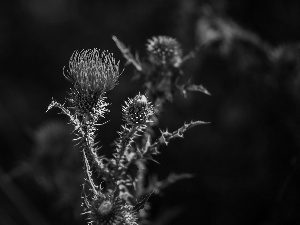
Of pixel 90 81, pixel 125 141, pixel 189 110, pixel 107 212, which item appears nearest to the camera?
pixel 107 212

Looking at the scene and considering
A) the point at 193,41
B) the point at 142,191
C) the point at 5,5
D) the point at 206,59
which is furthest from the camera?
the point at 5,5

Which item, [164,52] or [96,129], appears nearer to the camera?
[96,129]

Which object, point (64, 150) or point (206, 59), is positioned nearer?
point (64, 150)

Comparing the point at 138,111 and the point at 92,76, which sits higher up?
the point at 92,76

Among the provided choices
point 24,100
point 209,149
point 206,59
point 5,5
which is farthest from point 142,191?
point 5,5

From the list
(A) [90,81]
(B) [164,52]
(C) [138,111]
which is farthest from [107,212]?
(B) [164,52]

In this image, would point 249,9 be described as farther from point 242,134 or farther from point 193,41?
point 242,134

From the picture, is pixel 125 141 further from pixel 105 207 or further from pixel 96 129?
pixel 105 207
